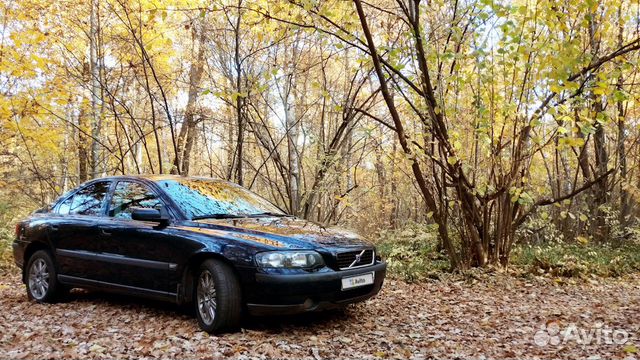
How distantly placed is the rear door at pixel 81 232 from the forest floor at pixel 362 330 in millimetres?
494

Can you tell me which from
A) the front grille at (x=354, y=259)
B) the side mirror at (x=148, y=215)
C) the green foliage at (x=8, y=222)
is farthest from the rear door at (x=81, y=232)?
the green foliage at (x=8, y=222)

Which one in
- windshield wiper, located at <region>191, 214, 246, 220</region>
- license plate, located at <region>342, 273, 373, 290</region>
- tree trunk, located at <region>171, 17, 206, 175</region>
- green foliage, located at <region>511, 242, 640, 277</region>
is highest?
tree trunk, located at <region>171, 17, 206, 175</region>

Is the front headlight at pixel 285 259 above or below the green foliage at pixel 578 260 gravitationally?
above

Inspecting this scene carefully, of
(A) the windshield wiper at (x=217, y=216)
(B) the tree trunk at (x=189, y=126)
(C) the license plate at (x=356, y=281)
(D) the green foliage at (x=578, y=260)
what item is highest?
(B) the tree trunk at (x=189, y=126)

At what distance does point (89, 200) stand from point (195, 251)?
231cm

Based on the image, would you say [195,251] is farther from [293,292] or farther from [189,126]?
[189,126]

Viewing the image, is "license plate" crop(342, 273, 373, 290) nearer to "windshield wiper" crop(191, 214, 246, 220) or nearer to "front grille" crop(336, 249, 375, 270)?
"front grille" crop(336, 249, 375, 270)

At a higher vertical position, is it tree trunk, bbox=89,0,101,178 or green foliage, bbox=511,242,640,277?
tree trunk, bbox=89,0,101,178

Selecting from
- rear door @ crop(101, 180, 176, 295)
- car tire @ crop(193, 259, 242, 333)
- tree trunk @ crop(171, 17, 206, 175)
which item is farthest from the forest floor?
tree trunk @ crop(171, 17, 206, 175)

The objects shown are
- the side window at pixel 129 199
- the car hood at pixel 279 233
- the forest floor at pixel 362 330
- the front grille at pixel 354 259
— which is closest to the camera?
the forest floor at pixel 362 330

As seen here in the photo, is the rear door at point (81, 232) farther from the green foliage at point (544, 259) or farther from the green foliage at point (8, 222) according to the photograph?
the green foliage at point (544, 259)

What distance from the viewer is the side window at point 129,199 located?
5.38 metres

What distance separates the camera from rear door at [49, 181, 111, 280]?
561 cm

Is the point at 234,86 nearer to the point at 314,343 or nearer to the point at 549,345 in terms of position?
the point at 314,343
